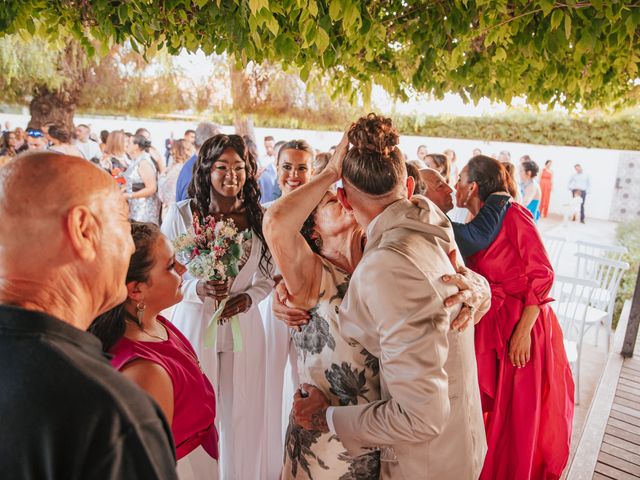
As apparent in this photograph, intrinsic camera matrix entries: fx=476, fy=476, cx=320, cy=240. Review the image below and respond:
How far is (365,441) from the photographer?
5.68 ft

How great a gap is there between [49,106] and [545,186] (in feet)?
60.6

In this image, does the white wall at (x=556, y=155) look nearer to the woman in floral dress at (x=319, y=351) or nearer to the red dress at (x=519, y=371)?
the red dress at (x=519, y=371)

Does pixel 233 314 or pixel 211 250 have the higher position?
pixel 211 250

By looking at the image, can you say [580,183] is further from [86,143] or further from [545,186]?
[86,143]

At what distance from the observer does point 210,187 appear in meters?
3.44

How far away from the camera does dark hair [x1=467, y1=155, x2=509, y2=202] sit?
3.36m

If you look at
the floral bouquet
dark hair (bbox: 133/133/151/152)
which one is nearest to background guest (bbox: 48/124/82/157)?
dark hair (bbox: 133/133/151/152)

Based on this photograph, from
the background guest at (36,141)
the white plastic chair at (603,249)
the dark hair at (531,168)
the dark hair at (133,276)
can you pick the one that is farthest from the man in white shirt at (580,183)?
the dark hair at (133,276)

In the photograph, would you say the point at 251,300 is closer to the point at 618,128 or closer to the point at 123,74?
the point at 123,74

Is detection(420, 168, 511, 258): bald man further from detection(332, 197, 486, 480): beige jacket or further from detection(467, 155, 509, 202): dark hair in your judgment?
detection(332, 197, 486, 480): beige jacket

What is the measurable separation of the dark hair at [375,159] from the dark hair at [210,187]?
1.66 metres

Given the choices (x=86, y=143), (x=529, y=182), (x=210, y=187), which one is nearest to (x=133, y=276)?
(x=210, y=187)

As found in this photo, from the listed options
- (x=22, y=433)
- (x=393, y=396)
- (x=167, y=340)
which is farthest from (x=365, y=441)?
(x=22, y=433)

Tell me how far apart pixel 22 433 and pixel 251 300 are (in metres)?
2.34
